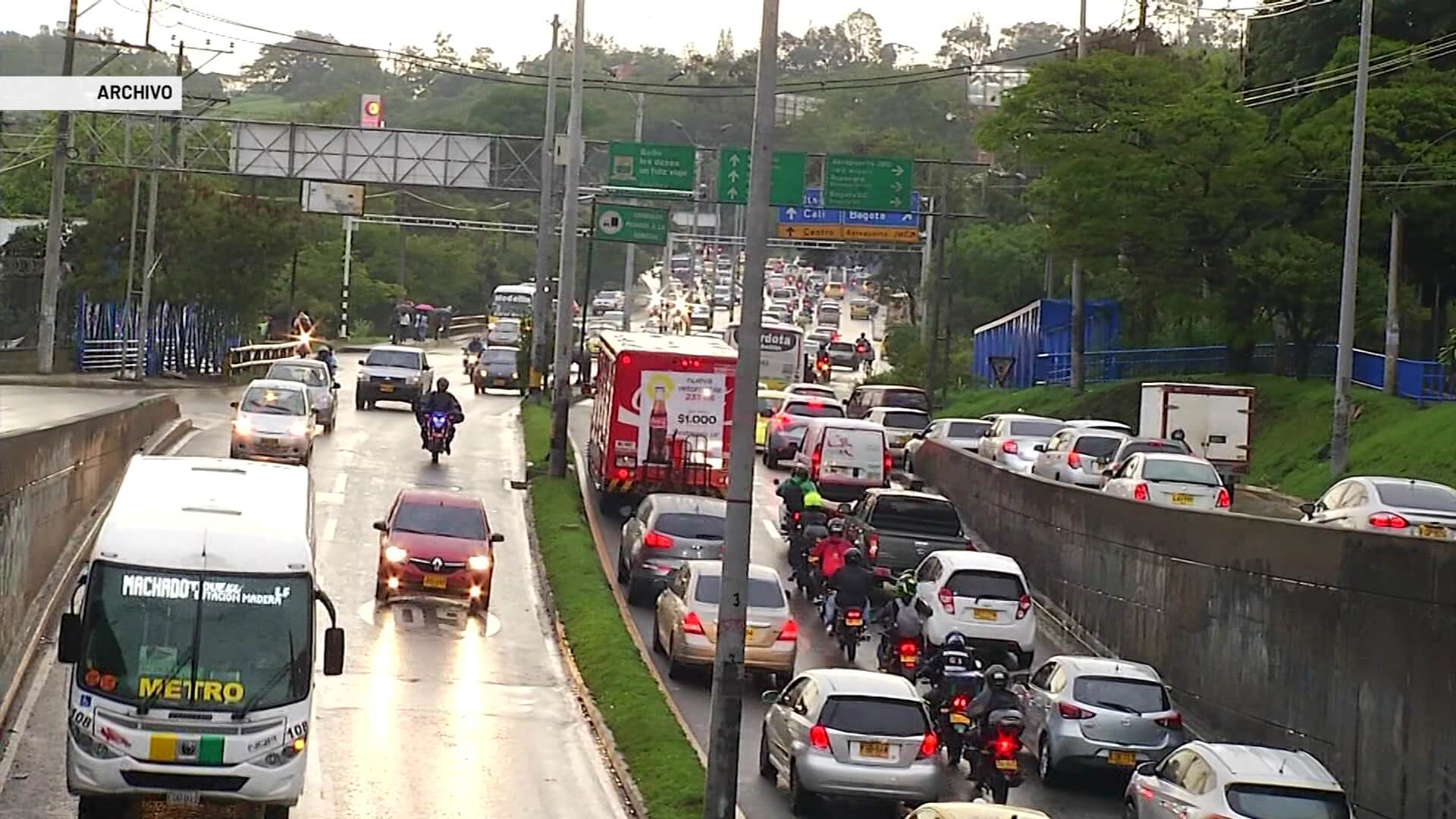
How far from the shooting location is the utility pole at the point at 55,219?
5819 cm

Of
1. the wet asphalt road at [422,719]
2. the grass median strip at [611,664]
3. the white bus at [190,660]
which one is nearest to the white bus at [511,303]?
the grass median strip at [611,664]

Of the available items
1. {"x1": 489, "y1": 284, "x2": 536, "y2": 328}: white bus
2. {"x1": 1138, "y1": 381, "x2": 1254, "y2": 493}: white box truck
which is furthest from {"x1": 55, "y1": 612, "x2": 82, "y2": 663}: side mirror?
{"x1": 489, "y1": 284, "x2": 536, "y2": 328}: white bus

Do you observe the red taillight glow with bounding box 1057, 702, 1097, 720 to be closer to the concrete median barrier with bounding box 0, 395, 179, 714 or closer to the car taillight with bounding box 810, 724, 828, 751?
the car taillight with bounding box 810, 724, 828, 751

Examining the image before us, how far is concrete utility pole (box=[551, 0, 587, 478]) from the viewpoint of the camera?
4231cm

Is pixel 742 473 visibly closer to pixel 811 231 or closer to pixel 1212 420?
pixel 1212 420

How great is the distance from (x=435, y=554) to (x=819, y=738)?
1087cm

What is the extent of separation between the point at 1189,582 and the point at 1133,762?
5492mm

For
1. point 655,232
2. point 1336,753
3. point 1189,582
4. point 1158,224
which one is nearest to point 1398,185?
point 1158,224

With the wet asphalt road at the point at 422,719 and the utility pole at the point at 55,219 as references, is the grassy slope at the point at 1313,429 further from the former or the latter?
the utility pole at the point at 55,219

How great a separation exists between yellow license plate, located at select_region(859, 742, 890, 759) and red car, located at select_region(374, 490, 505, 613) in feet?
35.5

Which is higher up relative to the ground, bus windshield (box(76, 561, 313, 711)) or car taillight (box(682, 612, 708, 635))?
bus windshield (box(76, 561, 313, 711))

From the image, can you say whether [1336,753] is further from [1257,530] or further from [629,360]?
[629,360]

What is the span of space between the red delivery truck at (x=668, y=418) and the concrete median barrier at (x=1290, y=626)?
6488mm

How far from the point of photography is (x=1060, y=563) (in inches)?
1318
